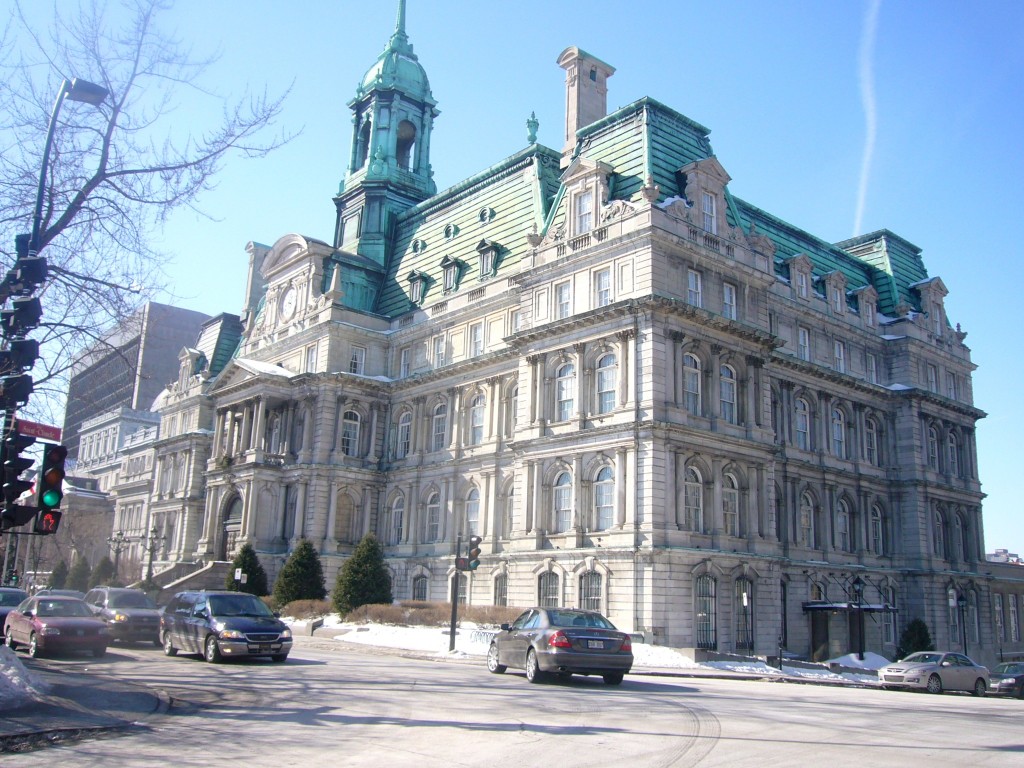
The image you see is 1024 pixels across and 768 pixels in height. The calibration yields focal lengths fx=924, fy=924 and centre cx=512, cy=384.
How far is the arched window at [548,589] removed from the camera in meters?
39.2

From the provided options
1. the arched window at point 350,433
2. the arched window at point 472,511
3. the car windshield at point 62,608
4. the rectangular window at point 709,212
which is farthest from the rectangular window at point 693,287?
the car windshield at point 62,608

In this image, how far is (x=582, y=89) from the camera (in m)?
51.6

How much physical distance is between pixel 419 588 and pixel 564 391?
53.8 ft

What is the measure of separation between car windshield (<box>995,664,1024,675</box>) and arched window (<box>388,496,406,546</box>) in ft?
103

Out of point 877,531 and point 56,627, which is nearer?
point 56,627

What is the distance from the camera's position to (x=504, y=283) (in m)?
48.4

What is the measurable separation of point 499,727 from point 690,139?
1458 inches

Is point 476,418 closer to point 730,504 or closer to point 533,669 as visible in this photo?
point 730,504

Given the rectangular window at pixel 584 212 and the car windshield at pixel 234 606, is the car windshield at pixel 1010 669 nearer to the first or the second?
the rectangular window at pixel 584 212

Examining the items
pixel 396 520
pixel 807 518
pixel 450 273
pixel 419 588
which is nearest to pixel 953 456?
pixel 807 518

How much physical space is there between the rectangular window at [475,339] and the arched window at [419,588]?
12686mm

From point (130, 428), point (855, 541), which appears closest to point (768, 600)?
point (855, 541)

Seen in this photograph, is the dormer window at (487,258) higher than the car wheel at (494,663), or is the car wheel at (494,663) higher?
the dormer window at (487,258)

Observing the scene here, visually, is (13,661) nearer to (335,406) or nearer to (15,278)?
(15,278)
